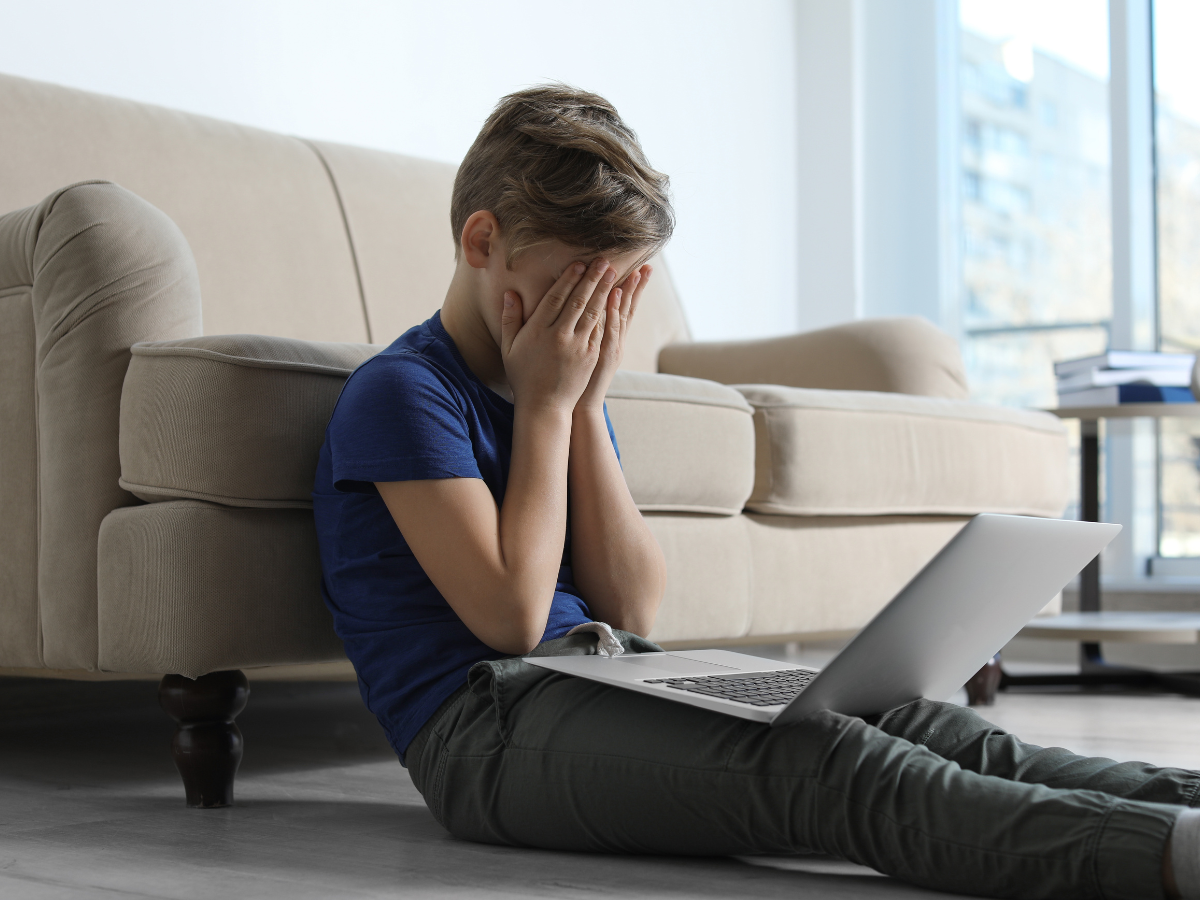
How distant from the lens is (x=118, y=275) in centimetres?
113

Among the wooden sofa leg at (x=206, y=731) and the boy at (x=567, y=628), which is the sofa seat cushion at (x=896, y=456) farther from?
the wooden sofa leg at (x=206, y=731)

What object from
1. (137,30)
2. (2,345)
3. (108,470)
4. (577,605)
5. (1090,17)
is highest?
(1090,17)

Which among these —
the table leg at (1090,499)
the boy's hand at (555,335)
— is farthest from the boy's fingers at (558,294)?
the table leg at (1090,499)

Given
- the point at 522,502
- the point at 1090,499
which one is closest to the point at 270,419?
the point at 522,502

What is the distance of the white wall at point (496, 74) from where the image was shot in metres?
1.99

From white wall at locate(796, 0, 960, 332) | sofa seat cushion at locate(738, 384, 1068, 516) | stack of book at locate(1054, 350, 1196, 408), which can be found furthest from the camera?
white wall at locate(796, 0, 960, 332)

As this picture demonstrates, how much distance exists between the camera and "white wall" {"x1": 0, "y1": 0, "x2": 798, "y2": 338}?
1.99 meters

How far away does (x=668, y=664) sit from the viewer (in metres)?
0.96

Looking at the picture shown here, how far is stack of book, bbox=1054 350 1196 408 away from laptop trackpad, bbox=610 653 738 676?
1594mm

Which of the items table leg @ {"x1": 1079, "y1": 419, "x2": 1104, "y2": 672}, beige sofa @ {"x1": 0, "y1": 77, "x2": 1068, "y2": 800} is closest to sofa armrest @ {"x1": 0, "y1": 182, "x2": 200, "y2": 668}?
beige sofa @ {"x1": 0, "y1": 77, "x2": 1068, "y2": 800}

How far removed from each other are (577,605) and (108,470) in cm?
43

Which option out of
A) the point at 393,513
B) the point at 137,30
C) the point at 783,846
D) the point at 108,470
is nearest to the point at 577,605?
the point at 393,513

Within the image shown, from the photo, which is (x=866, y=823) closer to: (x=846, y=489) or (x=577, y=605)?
(x=577, y=605)

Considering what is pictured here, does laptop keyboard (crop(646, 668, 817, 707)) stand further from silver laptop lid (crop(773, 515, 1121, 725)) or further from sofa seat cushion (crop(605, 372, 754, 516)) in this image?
sofa seat cushion (crop(605, 372, 754, 516))
